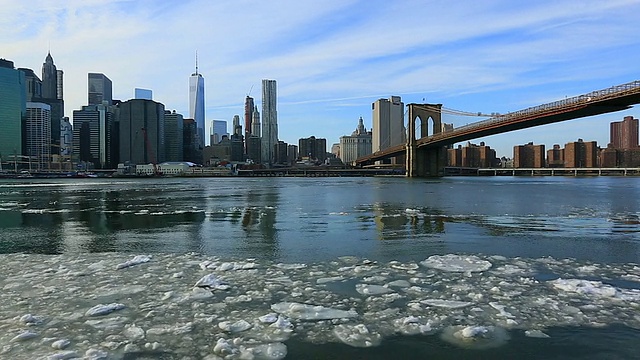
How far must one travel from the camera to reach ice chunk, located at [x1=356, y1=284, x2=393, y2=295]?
6793 millimetres

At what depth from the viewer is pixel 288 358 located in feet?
15.0

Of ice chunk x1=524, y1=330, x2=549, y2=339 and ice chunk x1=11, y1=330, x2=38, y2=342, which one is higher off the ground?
ice chunk x1=11, y1=330, x2=38, y2=342

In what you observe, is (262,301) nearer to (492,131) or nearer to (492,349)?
Answer: (492,349)

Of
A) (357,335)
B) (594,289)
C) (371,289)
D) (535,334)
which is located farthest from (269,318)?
(594,289)

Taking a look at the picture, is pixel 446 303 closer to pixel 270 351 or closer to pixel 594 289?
pixel 594 289

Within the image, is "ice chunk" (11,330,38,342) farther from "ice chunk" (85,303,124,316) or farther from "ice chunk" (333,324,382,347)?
"ice chunk" (333,324,382,347)

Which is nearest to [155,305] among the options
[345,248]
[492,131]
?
[345,248]

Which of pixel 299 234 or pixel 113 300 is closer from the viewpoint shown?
pixel 113 300

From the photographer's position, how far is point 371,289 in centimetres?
696

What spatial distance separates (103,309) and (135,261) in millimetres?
3313

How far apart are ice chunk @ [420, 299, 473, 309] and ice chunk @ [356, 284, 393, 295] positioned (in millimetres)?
682

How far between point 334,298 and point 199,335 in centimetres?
207

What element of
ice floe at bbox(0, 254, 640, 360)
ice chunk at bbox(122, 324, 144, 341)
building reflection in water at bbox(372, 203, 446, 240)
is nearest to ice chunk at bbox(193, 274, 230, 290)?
ice floe at bbox(0, 254, 640, 360)

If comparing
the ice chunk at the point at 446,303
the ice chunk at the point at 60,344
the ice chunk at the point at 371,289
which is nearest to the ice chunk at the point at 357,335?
the ice chunk at the point at 446,303
